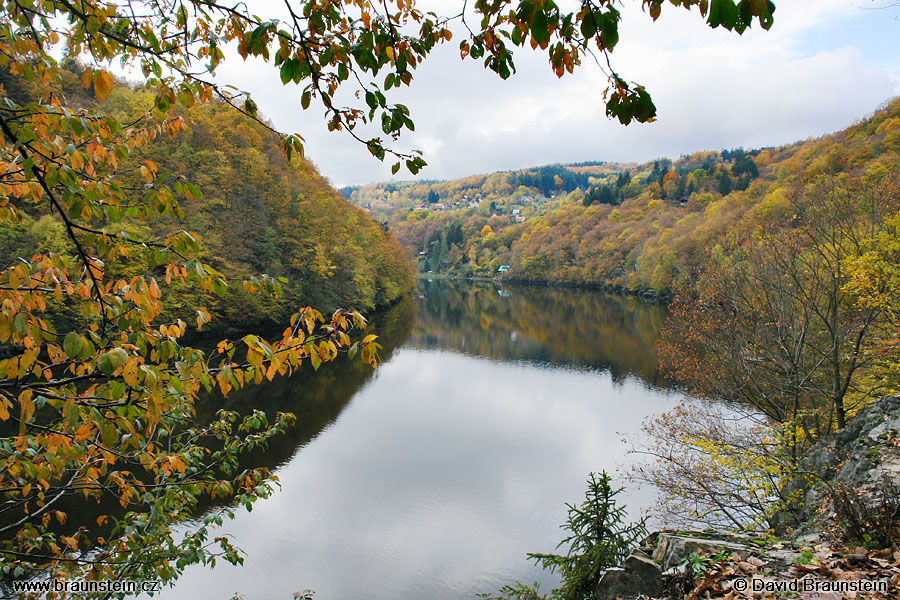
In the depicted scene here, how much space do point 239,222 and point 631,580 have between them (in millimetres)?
28299

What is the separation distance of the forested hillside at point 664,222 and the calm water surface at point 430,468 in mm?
7280

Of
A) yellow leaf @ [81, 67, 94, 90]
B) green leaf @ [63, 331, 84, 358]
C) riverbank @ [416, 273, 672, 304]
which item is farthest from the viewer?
riverbank @ [416, 273, 672, 304]

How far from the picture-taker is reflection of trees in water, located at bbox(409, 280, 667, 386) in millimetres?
28031

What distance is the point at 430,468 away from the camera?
46.3 ft

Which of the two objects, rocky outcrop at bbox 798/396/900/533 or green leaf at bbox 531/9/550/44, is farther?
rocky outcrop at bbox 798/396/900/533

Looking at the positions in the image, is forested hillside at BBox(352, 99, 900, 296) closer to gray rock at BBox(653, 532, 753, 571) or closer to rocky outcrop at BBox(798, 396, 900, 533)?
rocky outcrop at BBox(798, 396, 900, 533)

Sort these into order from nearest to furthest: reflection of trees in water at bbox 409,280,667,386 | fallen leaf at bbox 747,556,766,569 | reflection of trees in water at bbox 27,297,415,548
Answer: fallen leaf at bbox 747,556,766,569
reflection of trees in water at bbox 27,297,415,548
reflection of trees in water at bbox 409,280,667,386

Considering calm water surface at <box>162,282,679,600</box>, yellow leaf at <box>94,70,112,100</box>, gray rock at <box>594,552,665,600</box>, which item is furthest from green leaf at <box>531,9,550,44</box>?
calm water surface at <box>162,282,679,600</box>

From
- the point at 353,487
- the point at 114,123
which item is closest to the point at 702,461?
the point at 353,487

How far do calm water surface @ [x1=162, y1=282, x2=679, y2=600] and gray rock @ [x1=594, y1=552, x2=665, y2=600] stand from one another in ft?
12.6

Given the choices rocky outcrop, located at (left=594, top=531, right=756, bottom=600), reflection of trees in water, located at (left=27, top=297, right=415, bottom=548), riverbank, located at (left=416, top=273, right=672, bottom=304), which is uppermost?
riverbank, located at (left=416, top=273, right=672, bottom=304)

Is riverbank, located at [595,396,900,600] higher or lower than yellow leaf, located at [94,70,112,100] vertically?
lower

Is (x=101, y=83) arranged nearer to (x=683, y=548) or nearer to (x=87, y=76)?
(x=87, y=76)

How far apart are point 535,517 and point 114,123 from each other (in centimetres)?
1154
